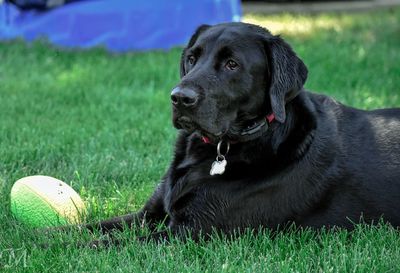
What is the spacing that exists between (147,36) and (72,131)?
11.7 feet

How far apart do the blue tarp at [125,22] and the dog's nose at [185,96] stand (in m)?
5.51

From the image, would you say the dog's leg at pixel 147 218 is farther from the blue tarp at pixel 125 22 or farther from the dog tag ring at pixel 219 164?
the blue tarp at pixel 125 22

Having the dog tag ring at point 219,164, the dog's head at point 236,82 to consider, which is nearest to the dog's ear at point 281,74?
the dog's head at point 236,82

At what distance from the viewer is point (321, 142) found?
12.3 feet

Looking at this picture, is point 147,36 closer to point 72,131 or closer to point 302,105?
point 72,131

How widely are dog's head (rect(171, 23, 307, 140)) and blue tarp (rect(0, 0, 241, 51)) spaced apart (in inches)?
209

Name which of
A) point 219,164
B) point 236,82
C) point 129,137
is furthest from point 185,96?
point 129,137

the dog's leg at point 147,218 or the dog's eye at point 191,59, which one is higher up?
the dog's eye at point 191,59

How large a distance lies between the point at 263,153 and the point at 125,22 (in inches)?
224

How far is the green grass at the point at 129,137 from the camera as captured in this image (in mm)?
3369

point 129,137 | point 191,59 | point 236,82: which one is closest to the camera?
point 236,82

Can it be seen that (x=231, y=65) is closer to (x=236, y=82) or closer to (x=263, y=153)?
(x=236, y=82)

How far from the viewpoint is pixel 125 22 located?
29.5 ft

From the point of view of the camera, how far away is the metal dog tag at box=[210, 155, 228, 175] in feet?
11.9
